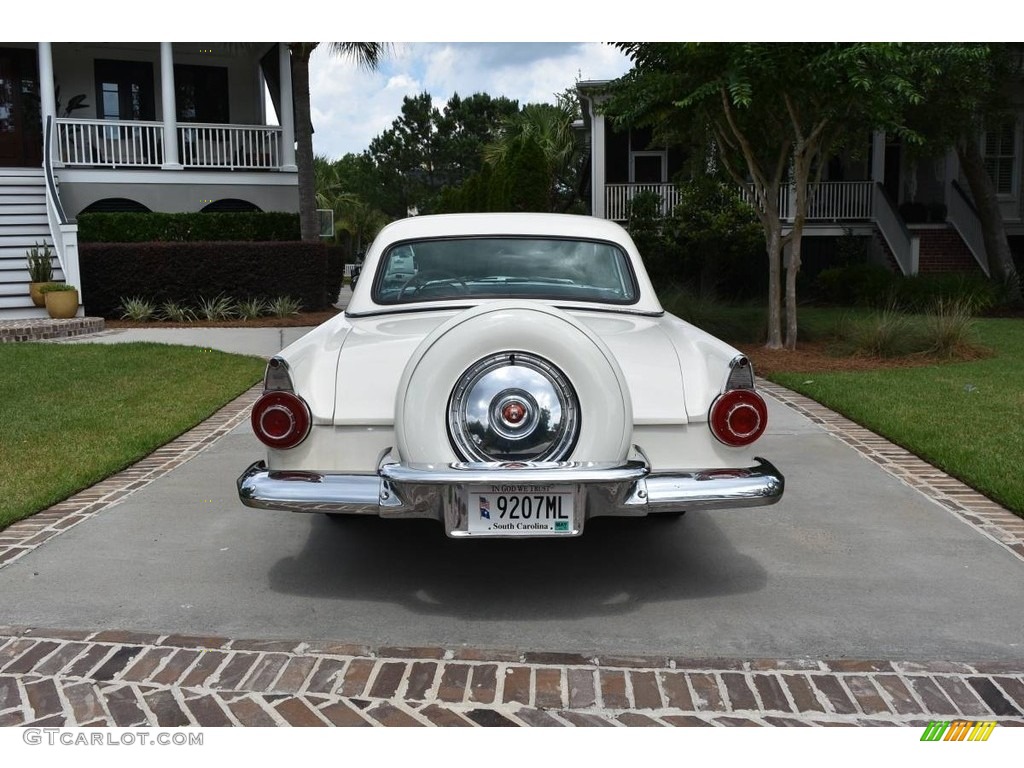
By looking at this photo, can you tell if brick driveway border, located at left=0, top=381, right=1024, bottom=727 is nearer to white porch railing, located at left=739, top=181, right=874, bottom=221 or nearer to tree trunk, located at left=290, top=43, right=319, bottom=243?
tree trunk, located at left=290, top=43, right=319, bottom=243

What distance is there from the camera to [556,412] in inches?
147

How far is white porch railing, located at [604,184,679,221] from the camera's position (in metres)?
23.4

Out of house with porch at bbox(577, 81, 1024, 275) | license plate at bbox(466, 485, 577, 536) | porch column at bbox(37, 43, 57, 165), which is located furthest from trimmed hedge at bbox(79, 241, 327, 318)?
license plate at bbox(466, 485, 577, 536)

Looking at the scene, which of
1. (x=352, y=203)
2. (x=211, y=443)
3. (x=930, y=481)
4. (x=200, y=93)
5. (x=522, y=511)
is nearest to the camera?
(x=522, y=511)

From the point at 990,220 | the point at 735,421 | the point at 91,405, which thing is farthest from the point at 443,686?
the point at 990,220

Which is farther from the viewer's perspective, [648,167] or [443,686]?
[648,167]

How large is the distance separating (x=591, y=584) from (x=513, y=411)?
3.47 ft

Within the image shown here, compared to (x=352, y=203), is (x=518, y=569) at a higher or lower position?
lower

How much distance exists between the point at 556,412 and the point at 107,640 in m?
1.92

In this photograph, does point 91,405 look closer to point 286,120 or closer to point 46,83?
point 46,83

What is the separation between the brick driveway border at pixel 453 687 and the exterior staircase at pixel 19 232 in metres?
13.2

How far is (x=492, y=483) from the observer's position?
11.6 ft

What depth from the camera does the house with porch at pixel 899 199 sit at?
22031 mm

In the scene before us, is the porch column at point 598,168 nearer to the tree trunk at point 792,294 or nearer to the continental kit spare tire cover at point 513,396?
the tree trunk at point 792,294
